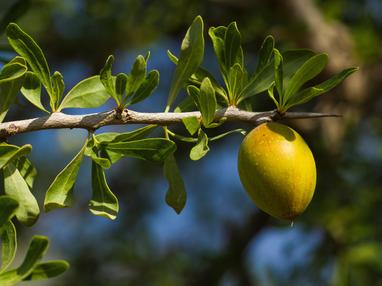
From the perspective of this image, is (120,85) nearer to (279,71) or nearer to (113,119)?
(113,119)

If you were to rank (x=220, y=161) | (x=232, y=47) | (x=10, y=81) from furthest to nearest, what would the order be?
1. (x=220, y=161)
2. (x=232, y=47)
3. (x=10, y=81)

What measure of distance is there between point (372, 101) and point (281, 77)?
209 centimetres

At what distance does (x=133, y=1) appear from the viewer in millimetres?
2631

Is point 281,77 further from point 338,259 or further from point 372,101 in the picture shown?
point 372,101

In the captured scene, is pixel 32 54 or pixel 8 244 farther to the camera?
pixel 32 54

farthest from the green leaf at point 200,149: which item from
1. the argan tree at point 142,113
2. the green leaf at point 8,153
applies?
the green leaf at point 8,153

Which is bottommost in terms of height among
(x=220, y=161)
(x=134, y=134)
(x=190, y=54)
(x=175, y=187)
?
(x=220, y=161)

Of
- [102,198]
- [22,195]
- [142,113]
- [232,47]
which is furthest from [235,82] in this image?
[22,195]

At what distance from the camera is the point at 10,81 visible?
0.95 meters

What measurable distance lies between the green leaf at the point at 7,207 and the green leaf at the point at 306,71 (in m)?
0.48

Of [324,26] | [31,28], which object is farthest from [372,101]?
[31,28]

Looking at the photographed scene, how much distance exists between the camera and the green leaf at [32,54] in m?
1.04

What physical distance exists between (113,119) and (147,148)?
0.07 m

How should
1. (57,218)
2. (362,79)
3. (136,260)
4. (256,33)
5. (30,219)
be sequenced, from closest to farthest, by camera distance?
(30,219)
(256,33)
(362,79)
(136,260)
(57,218)
